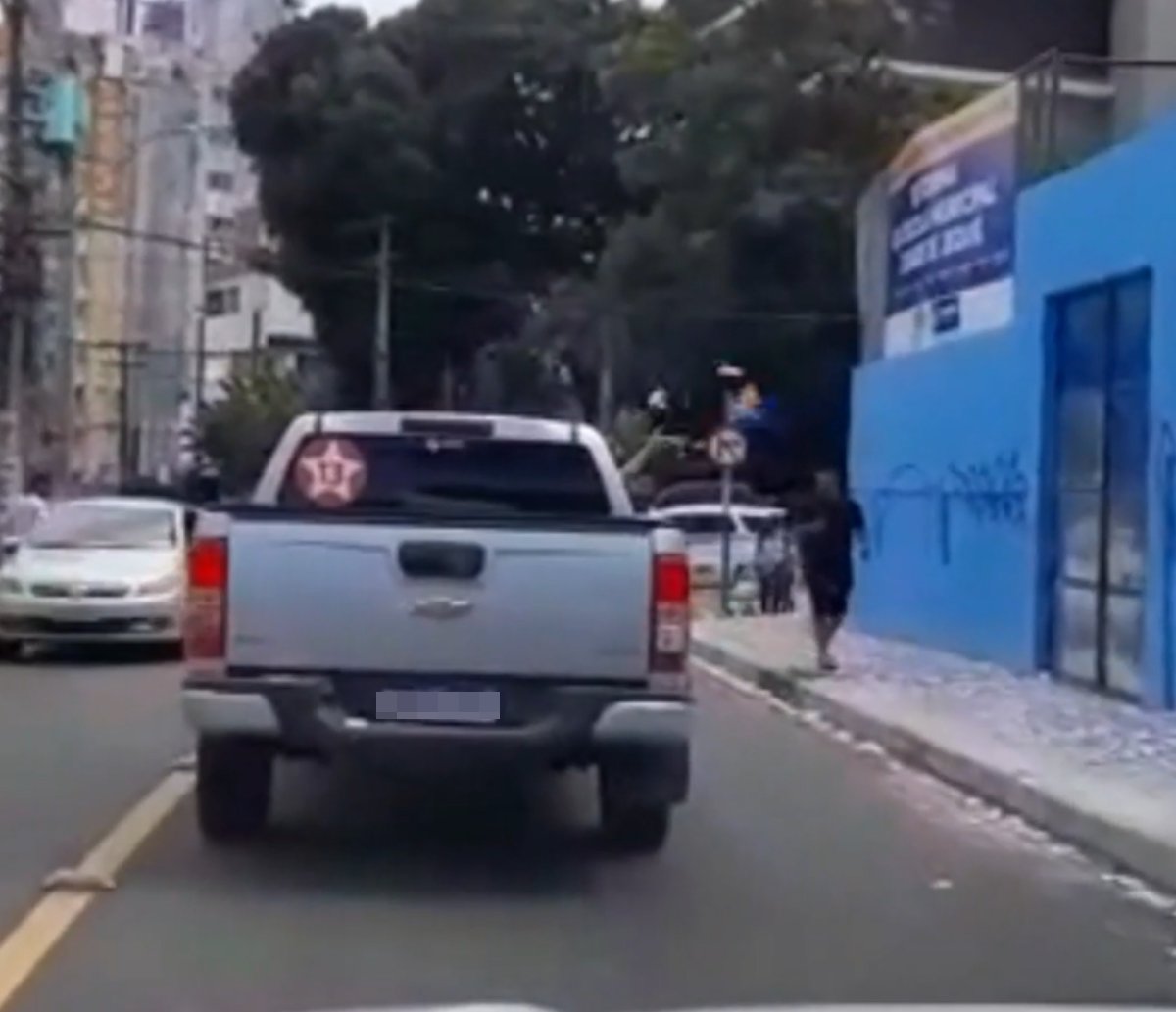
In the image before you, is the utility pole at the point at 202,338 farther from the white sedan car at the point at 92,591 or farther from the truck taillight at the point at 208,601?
the truck taillight at the point at 208,601

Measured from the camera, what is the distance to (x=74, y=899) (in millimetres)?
10562

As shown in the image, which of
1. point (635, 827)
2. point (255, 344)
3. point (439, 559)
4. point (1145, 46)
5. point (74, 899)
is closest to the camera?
point (74, 899)

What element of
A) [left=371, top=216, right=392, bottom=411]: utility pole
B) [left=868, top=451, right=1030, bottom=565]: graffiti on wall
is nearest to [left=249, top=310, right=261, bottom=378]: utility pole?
[left=371, top=216, right=392, bottom=411]: utility pole

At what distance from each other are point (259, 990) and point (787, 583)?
28.0m

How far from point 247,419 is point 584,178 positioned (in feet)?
83.3

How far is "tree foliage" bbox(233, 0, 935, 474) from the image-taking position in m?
47.7

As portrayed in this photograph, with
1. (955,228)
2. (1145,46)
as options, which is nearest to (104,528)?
(955,228)

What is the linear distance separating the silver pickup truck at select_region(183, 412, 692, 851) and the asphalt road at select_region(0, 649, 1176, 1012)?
2.01ft

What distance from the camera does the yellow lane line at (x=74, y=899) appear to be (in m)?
9.16

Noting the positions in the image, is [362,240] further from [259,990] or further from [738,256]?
[259,990]

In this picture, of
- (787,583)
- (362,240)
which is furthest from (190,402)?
(787,583)

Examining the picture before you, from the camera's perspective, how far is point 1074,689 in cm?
2247

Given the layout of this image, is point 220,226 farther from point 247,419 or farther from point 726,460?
point 726,460

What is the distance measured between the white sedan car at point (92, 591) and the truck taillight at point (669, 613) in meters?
12.4
